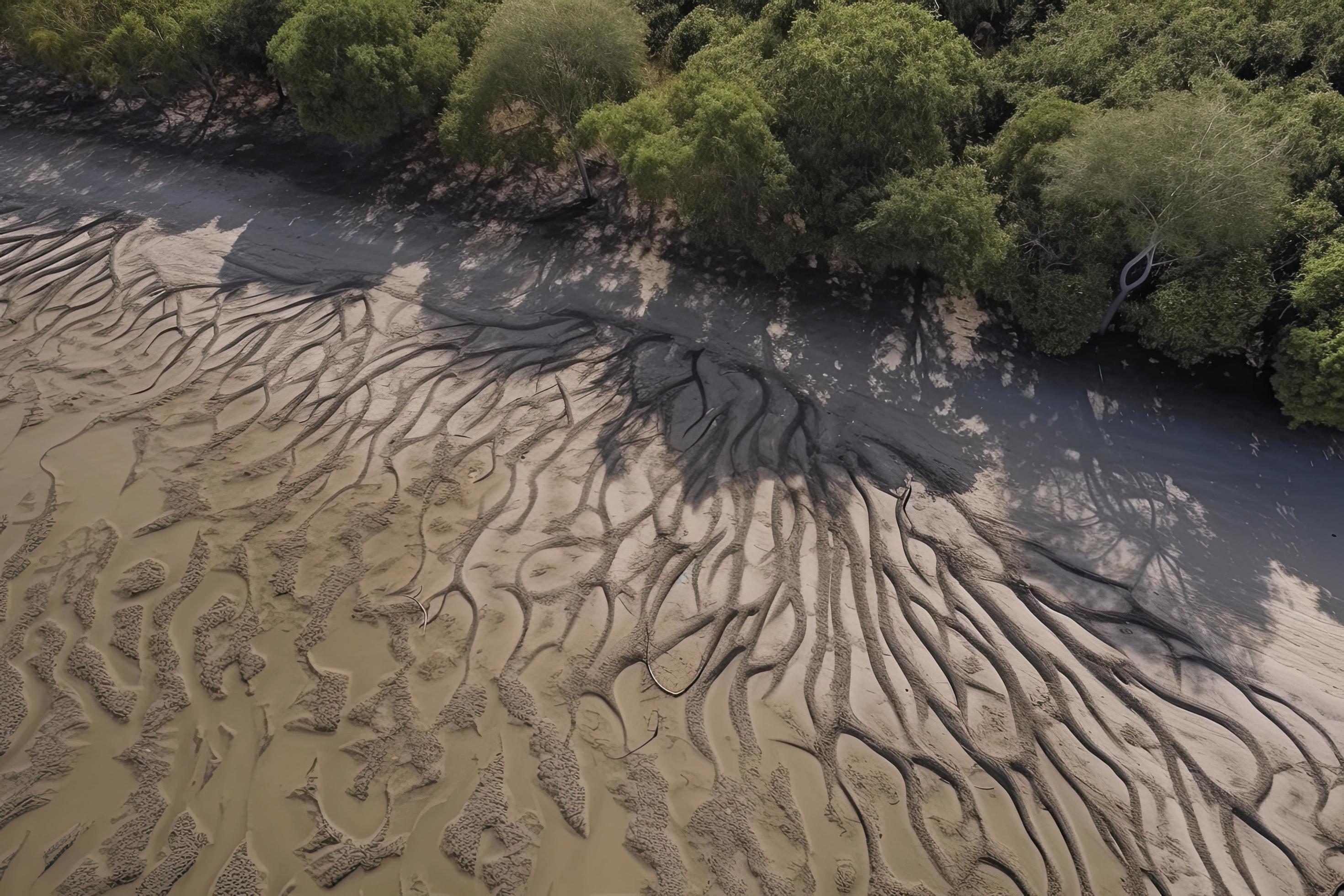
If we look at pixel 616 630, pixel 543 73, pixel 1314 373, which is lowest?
pixel 616 630

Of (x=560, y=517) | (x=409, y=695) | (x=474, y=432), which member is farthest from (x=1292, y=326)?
(x=409, y=695)

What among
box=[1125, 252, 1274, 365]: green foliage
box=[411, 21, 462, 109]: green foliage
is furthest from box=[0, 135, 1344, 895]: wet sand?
box=[411, 21, 462, 109]: green foliage

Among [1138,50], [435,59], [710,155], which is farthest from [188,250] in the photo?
[1138,50]

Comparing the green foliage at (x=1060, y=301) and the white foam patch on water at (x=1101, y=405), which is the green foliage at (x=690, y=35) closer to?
the green foliage at (x=1060, y=301)

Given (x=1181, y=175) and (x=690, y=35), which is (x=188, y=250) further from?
(x=1181, y=175)

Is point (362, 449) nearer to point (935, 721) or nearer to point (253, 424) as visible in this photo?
point (253, 424)

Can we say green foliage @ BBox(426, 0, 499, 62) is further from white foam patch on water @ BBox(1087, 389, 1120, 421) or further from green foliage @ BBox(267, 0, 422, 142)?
white foam patch on water @ BBox(1087, 389, 1120, 421)
